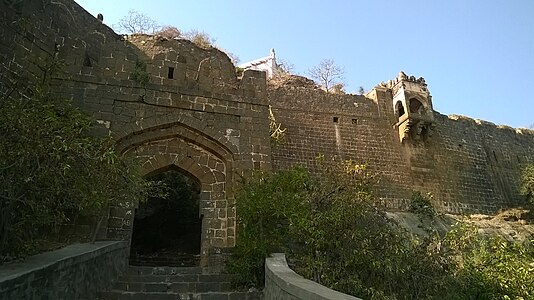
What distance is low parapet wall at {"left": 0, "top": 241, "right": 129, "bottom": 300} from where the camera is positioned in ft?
12.8

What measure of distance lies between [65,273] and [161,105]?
4.89 metres

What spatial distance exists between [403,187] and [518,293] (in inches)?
458

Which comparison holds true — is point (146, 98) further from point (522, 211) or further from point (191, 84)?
point (522, 211)

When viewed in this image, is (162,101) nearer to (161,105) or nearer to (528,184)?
(161,105)

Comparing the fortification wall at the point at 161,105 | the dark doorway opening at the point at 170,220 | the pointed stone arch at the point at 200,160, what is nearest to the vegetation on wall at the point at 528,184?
the dark doorway opening at the point at 170,220

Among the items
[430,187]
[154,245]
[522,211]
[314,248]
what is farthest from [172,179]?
[522,211]

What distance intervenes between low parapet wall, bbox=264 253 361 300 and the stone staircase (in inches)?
35.7

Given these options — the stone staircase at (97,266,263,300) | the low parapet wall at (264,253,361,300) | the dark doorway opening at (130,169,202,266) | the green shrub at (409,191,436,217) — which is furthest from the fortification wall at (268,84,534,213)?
the low parapet wall at (264,253,361,300)

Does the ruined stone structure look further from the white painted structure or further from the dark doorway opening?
the white painted structure

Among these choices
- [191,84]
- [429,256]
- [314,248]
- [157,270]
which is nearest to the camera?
[314,248]

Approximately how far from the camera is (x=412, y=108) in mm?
20094

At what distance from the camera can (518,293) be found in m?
7.05

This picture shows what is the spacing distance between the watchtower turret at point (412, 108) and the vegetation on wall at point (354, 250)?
1222cm

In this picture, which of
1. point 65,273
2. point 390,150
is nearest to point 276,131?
point 390,150
